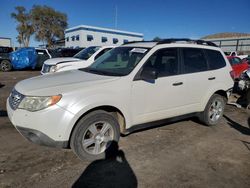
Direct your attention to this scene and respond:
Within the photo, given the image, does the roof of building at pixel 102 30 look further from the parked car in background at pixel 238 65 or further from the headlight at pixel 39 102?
the headlight at pixel 39 102

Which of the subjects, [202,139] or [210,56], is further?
[210,56]

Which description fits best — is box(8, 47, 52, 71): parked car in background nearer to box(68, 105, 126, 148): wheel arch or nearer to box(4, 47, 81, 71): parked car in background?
box(4, 47, 81, 71): parked car in background

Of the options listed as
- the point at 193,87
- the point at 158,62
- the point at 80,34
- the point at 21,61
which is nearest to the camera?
the point at 158,62

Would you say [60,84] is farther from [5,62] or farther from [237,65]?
[5,62]

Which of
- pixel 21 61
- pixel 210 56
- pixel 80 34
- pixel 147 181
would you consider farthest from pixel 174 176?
pixel 80 34

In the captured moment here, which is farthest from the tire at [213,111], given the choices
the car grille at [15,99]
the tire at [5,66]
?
the tire at [5,66]

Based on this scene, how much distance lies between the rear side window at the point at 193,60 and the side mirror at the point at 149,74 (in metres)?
1.04

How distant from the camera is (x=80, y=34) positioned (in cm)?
4559

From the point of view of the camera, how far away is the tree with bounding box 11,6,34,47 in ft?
163

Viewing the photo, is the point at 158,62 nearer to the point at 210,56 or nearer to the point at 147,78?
the point at 147,78

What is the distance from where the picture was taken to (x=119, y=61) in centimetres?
445

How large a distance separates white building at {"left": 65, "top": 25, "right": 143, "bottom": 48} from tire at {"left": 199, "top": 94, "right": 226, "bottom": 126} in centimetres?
4065

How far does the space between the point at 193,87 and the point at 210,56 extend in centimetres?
101

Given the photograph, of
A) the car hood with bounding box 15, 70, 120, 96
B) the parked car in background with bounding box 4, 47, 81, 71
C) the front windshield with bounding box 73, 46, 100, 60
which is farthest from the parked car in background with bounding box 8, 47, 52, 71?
the car hood with bounding box 15, 70, 120, 96
